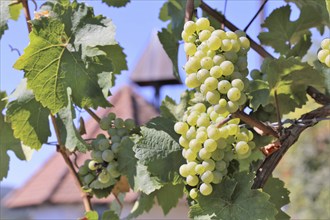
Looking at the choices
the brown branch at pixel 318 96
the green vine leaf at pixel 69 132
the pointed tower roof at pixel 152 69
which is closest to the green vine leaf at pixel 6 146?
the green vine leaf at pixel 69 132

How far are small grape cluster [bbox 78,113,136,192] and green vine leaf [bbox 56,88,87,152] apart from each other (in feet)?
0.08

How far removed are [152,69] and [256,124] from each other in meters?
10.0

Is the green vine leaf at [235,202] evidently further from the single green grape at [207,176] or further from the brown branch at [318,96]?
the brown branch at [318,96]

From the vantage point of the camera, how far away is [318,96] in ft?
2.80

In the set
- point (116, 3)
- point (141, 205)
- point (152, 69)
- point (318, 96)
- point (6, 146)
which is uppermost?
point (116, 3)

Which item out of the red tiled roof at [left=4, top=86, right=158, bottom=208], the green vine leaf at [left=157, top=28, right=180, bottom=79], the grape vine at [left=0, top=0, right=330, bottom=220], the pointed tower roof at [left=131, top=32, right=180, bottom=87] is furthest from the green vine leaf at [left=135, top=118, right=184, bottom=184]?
the pointed tower roof at [left=131, top=32, right=180, bottom=87]

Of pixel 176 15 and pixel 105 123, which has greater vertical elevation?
pixel 176 15

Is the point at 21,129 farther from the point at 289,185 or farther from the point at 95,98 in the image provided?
the point at 289,185

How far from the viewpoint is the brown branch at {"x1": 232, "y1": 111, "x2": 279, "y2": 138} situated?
0.72 m

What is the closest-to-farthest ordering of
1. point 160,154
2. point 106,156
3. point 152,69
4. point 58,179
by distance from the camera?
point 160,154 < point 106,156 < point 58,179 < point 152,69

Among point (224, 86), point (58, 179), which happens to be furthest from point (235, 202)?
point (58, 179)

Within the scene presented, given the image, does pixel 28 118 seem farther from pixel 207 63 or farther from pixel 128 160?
pixel 207 63

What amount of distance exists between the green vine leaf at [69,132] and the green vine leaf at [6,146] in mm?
112

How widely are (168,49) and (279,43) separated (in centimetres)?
19
